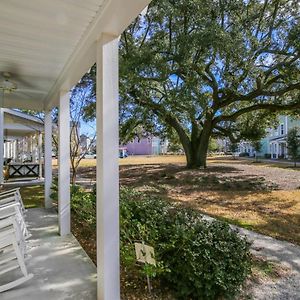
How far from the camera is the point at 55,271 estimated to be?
3.25 meters

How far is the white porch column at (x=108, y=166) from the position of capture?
8.18 ft

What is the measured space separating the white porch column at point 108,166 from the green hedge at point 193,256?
14.3 inches

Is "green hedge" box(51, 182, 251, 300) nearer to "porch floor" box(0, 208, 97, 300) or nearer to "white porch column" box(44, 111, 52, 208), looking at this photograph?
"porch floor" box(0, 208, 97, 300)

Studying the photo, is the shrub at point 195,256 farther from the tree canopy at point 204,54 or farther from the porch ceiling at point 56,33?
the tree canopy at point 204,54

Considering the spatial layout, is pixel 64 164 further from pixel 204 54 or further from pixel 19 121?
pixel 19 121

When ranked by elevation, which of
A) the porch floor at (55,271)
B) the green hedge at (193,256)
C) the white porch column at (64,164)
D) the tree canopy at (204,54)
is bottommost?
the porch floor at (55,271)

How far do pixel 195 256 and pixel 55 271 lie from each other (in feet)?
5.74

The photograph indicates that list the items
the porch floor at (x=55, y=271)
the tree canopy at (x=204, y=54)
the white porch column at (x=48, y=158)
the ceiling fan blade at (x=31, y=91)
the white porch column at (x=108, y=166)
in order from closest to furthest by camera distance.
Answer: the white porch column at (x=108, y=166)
the porch floor at (x=55, y=271)
the ceiling fan blade at (x=31, y=91)
the white porch column at (x=48, y=158)
the tree canopy at (x=204, y=54)

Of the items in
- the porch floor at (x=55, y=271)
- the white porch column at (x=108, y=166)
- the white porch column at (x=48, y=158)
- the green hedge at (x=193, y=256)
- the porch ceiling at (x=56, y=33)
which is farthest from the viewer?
the white porch column at (x=48, y=158)

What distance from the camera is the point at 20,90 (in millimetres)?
5422

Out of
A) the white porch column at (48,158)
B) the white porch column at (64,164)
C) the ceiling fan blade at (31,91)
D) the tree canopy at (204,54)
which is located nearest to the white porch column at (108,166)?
the white porch column at (64,164)

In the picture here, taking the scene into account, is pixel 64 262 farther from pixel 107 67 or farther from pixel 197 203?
pixel 197 203

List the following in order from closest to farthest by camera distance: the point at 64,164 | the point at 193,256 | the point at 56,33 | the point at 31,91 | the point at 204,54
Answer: the point at 193,256, the point at 56,33, the point at 64,164, the point at 31,91, the point at 204,54

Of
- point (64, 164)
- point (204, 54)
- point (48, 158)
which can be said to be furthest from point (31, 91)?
point (204, 54)
